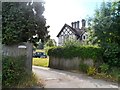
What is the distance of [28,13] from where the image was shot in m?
12.8

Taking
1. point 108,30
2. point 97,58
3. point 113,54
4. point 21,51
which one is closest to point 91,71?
point 97,58

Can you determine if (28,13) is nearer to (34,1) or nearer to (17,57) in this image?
(34,1)

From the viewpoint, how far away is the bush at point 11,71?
11047 mm

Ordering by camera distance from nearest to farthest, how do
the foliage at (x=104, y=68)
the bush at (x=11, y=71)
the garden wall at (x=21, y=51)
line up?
the bush at (x=11, y=71), the garden wall at (x=21, y=51), the foliage at (x=104, y=68)

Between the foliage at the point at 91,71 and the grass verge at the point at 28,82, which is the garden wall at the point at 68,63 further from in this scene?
the grass verge at the point at 28,82

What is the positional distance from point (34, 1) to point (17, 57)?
3.26 metres

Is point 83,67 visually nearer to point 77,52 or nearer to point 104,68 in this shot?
point 77,52

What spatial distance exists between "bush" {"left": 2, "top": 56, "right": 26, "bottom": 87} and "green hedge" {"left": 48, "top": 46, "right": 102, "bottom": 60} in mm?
7472

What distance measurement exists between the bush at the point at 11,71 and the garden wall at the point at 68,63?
7.61 m

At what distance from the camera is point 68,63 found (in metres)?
20.5

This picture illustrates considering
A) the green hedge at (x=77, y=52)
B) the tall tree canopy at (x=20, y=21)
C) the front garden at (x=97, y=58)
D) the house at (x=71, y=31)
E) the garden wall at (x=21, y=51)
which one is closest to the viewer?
the tall tree canopy at (x=20, y=21)

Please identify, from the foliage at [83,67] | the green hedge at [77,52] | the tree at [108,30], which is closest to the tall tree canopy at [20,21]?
the tree at [108,30]

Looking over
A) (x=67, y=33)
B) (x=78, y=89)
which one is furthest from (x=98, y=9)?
(x=67, y=33)

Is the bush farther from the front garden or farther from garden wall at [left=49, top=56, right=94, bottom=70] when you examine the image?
garden wall at [left=49, top=56, right=94, bottom=70]
